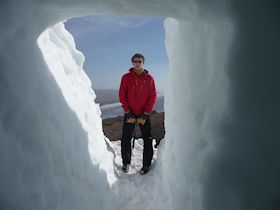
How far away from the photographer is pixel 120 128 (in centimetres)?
1067

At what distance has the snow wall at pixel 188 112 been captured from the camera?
67.2 inches

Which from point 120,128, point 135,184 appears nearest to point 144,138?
point 135,184

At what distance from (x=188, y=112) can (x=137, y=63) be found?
1.71 m

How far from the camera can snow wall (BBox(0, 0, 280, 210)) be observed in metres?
1.71

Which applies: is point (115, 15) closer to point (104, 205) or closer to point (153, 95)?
point (153, 95)

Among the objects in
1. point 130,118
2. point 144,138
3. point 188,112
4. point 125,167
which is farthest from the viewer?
point 125,167

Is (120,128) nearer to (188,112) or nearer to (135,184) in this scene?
(135,184)

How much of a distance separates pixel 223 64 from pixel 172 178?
2.06 m

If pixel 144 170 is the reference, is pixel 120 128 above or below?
below

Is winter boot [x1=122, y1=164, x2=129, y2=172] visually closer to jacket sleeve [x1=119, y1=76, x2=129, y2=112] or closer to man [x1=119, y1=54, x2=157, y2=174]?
man [x1=119, y1=54, x2=157, y2=174]

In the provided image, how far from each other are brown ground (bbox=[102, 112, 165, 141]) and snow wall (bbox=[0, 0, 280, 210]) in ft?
19.6

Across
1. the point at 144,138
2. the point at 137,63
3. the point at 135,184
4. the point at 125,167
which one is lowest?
the point at 135,184

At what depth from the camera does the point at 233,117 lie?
6.31ft

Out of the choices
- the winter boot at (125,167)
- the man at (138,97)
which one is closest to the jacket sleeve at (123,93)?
the man at (138,97)
